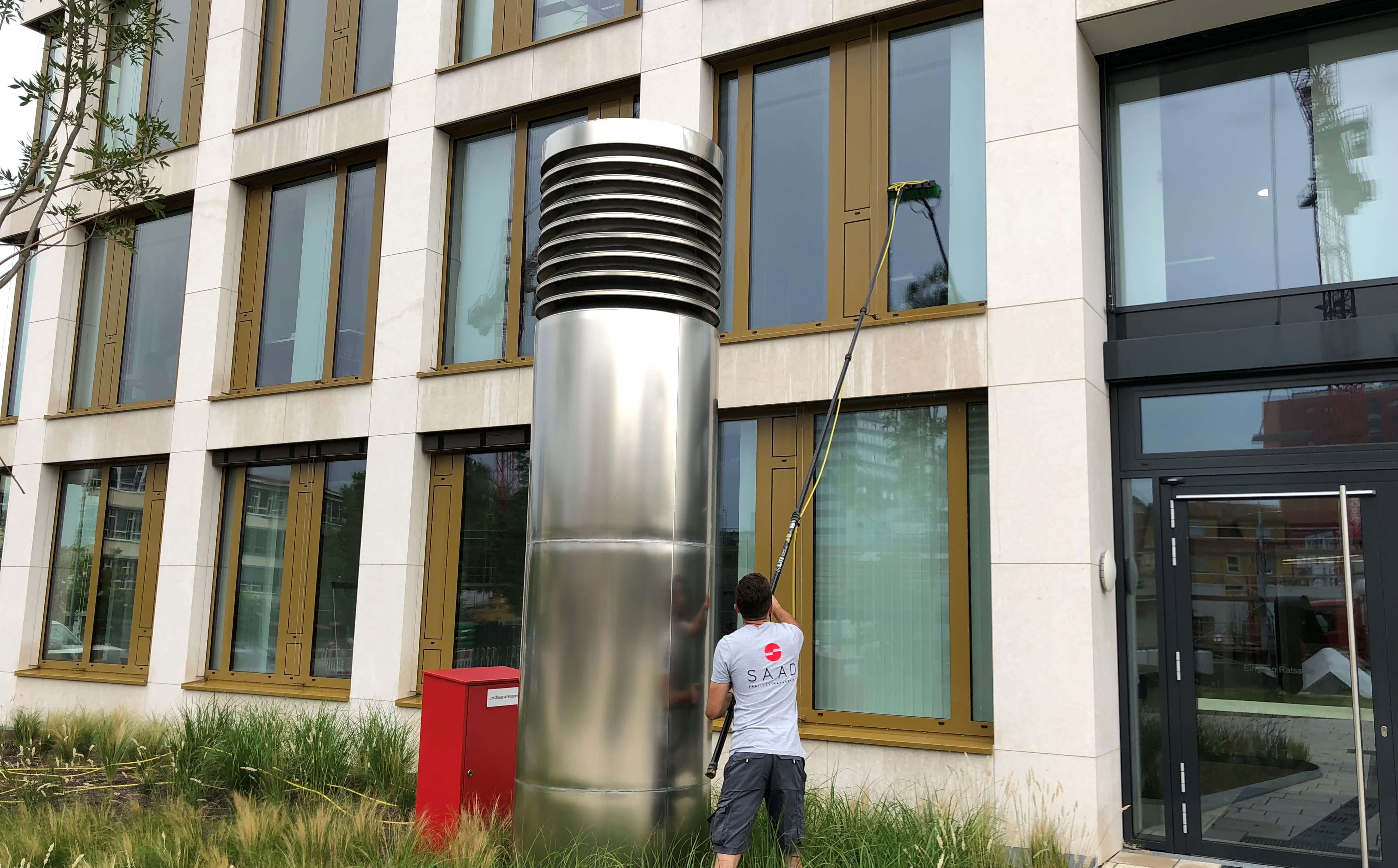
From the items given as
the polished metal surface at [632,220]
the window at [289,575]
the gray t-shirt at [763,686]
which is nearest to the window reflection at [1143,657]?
the gray t-shirt at [763,686]

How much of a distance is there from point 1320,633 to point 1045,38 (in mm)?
4822

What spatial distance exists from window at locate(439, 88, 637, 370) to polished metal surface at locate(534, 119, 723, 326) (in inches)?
191

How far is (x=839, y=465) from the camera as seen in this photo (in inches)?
368

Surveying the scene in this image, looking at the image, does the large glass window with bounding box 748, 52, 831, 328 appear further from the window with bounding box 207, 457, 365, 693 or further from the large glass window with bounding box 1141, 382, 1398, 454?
the window with bounding box 207, 457, 365, 693

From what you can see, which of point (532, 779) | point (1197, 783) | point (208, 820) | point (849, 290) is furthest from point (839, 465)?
point (208, 820)

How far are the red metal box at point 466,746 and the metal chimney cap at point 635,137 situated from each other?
3480mm

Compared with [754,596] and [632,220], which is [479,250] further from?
[754,596]

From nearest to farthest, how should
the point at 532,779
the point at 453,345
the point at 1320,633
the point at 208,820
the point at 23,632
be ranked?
1. the point at 532,779
2. the point at 1320,633
3. the point at 208,820
4. the point at 453,345
5. the point at 23,632

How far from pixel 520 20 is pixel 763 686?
28.4 ft

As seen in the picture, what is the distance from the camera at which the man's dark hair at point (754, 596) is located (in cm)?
603

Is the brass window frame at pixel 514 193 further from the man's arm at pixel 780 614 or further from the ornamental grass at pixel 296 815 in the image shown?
the man's arm at pixel 780 614

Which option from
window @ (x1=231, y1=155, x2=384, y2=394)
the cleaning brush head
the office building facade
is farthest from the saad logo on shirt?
window @ (x1=231, y1=155, x2=384, y2=394)

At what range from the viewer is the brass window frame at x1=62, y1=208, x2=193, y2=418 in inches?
581

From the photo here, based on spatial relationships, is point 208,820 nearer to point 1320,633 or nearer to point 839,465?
point 839,465
